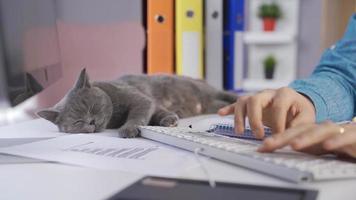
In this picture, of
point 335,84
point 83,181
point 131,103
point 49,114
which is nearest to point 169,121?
point 131,103

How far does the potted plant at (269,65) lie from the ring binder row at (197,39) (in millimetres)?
493

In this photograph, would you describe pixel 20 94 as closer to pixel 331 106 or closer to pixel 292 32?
pixel 331 106

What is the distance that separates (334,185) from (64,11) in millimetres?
705

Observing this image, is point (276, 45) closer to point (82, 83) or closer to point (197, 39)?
point (197, 39)

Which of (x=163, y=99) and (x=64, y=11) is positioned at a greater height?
(x=64, y=11)

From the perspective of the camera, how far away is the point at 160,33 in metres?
1.17

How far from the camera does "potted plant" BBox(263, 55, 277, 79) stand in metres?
1.80

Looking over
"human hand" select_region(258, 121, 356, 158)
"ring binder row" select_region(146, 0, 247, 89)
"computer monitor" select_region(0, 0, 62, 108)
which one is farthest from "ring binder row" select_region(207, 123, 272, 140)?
"ring binder row" select_region(146, 0, 247, 89)

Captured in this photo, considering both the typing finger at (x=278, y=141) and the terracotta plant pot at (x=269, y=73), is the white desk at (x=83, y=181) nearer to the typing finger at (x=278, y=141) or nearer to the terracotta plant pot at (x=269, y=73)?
the typing finger at (x=278, y=141)

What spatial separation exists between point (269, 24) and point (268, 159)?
1.49 metres

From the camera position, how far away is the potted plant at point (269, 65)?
5.91 feet

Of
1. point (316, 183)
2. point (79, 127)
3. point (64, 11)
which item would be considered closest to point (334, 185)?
point (316, 183)

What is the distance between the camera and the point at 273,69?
182 centimetres

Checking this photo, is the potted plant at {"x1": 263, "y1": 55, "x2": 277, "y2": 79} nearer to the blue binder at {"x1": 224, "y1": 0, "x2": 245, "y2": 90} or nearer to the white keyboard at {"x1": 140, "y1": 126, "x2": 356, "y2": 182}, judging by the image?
the blue binder at {"x1": 224, "y1": 0, "x2": 245, "y2": 90}
